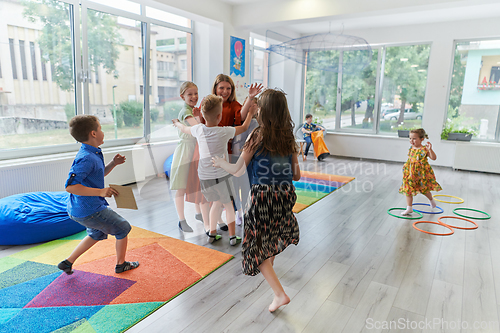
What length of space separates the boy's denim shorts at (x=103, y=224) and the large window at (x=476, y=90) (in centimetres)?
716

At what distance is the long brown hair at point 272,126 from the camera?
1.95 meters

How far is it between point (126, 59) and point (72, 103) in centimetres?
117

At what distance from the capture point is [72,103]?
15.5 ft

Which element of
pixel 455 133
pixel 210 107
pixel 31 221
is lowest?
pixel 31 221

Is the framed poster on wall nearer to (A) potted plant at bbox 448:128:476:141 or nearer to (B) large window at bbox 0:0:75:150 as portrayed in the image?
(B) large window at bbox 0:0:75:150

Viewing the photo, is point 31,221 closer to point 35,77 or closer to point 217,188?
point 217,188

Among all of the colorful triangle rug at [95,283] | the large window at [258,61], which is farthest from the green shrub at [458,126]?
the colorful triangle rug at [95,283]

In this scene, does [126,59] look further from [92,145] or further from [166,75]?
[92,145]

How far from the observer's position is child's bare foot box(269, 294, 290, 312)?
2063 millimetres

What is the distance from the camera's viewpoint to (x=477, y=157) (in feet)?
22.3

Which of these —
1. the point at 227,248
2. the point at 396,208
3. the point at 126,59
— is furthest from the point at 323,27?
the point at 227,248

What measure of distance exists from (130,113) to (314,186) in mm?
3225

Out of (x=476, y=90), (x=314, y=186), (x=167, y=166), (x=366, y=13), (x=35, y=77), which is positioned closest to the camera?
(x=35, y=77)

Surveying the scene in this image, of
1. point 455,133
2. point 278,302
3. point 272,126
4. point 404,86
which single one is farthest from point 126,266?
point 404,86
